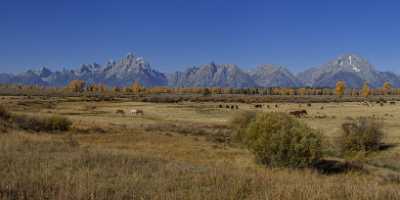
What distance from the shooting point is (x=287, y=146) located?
2106 centimetres

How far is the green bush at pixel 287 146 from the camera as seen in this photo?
20702mm

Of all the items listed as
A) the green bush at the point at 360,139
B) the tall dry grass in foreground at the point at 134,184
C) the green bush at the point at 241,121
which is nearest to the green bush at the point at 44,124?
the green bush at the point at 241,121

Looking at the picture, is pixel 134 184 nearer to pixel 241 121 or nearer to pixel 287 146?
pixel 287 146

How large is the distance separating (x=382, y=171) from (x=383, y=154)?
10911 mm

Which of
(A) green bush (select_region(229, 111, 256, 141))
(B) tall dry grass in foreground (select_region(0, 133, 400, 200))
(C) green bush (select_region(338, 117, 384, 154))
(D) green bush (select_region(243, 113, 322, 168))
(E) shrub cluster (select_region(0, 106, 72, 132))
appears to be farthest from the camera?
(A) green bush (select_region(229, 111, 256, 141))

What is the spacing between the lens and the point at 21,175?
9.83 m

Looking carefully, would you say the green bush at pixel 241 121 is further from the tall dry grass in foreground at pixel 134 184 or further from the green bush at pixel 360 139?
the tall dry grass in foreground at pixel 134 184

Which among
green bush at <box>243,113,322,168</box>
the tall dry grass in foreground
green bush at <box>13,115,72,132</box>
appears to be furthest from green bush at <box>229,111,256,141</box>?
the tall dry grass in foreground

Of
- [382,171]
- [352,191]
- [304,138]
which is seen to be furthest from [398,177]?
[352,191]

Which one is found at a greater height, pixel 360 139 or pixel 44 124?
pixel 44 124

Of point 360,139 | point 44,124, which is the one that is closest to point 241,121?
point 360,139

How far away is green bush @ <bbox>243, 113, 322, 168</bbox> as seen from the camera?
20.7 m

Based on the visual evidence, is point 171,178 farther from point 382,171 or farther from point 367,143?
point 367,143

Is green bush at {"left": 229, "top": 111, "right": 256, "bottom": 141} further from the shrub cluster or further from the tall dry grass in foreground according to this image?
the tall dry grass in foreground
